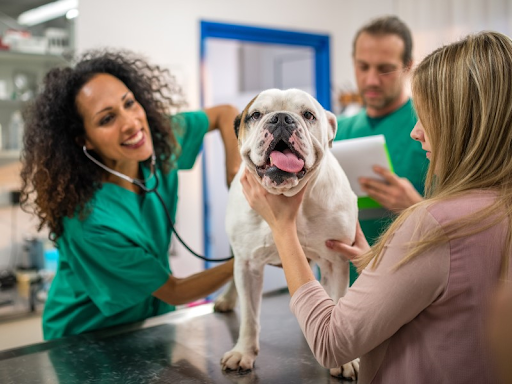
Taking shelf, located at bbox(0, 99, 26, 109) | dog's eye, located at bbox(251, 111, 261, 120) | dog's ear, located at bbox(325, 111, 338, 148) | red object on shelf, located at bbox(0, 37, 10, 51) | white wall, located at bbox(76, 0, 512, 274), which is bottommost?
dog's ear, located at bbox(325, 111, 338, 148)

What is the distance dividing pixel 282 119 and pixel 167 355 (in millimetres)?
621

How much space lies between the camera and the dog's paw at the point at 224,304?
5.15 feet

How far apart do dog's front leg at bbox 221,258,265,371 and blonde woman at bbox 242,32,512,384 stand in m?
0.33

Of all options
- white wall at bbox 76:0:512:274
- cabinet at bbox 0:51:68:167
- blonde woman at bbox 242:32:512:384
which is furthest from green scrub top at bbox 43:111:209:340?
white wall at bbox 76:0:512:274

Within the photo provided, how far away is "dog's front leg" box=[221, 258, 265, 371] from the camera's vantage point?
1149mm

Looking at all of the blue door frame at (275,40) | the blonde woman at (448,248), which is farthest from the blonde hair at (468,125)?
the blue door frame at (275,40)

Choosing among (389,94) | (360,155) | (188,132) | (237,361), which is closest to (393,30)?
(389,94)

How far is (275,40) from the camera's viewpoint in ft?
14.5

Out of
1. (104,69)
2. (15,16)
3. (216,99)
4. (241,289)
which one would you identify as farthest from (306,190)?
(216,99)

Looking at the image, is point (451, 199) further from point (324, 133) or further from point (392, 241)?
point (324, 133)

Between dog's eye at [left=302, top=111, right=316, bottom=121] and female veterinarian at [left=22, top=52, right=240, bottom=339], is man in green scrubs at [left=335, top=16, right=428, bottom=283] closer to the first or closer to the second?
female veterinarian at [left=22, top=52, right=240, bottom=339]

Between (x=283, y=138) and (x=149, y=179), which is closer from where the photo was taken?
(x=283, y=138)

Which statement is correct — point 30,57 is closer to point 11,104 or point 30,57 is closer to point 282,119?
point 11,104

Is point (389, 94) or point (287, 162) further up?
point (389, 94)
